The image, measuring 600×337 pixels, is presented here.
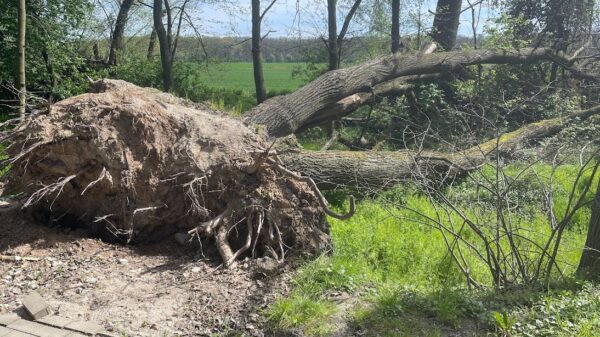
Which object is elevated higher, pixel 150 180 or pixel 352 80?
pixel 352 80

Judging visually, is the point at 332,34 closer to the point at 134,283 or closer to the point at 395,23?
the point at 395,23

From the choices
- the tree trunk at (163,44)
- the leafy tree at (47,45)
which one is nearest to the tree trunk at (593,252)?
the leafy tree at (47,45)

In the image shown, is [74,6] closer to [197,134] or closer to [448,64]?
[197,134]

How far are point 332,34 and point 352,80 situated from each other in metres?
5.04

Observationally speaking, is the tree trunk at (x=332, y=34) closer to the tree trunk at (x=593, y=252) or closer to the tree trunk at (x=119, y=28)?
the tree trunk at (x=119, y=28)

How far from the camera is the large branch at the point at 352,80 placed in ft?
29.7

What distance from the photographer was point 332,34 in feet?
49.2

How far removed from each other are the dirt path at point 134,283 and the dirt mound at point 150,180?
9.9 inches

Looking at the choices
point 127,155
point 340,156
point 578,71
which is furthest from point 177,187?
point 578,71

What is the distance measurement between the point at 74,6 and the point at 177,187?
705 centimetres

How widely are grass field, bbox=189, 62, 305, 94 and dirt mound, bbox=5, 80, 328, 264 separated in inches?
466

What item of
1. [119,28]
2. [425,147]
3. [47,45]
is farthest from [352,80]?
[119,28]

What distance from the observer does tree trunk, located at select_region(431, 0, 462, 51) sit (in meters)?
15.0

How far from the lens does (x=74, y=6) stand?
10.8 m
